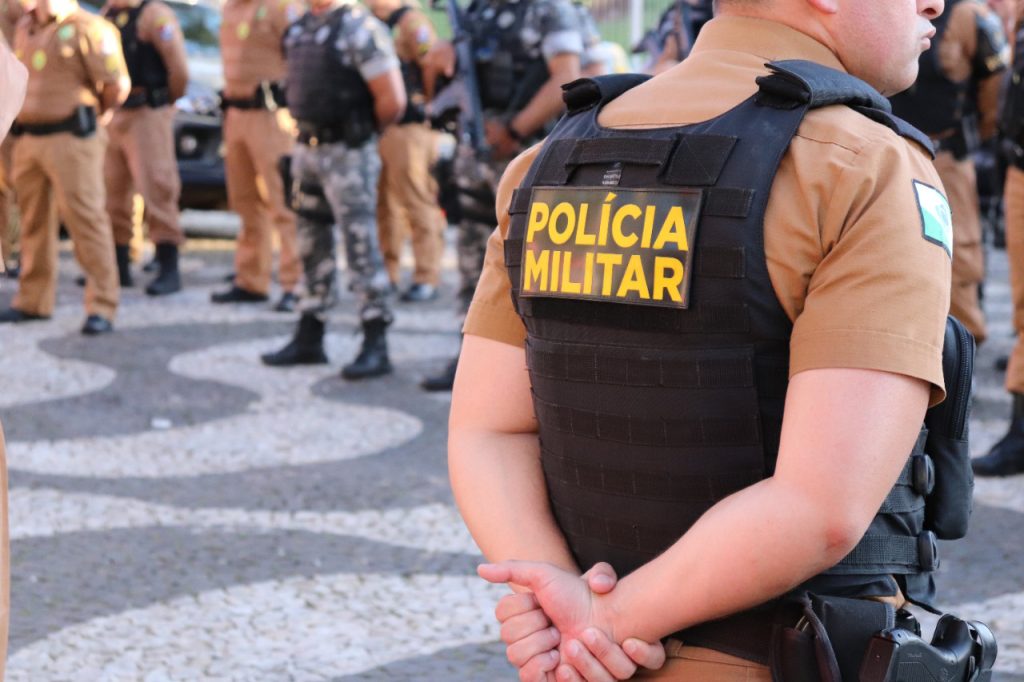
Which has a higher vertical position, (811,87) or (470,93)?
(811,87)

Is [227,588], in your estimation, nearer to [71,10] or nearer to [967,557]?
[967,557]

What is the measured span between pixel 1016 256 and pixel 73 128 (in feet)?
17.6

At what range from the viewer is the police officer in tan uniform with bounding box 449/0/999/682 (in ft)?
4.53

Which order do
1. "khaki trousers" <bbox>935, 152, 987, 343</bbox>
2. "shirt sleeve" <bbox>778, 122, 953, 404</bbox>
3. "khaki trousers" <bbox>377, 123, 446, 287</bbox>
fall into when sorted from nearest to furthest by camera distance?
"shirt sleeve" <bbox>778, 122, 953, 404</bbox> < "khaki trousers" <bbox>935, 152, 987, 343</bbox> < "khaki trousers" <bbox>377, 123, 446, 287</bbox>

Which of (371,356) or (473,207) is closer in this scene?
(473,207)

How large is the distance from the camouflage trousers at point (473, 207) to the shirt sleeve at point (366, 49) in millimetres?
555

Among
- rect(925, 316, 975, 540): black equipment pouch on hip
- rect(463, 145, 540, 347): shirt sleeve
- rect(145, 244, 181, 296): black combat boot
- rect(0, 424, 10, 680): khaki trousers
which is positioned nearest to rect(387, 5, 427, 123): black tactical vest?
rect(145, 244, 181, 296): black combat boot

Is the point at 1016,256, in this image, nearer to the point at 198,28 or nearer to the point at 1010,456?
the point at 1010,456

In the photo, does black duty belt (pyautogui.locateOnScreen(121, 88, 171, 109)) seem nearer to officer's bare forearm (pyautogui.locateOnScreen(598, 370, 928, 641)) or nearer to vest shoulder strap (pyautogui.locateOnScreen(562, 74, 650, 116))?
vest shoulder strap (pyautogui.locateOnScreen(562, 74, 650, 116))

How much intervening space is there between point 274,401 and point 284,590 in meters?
2.64

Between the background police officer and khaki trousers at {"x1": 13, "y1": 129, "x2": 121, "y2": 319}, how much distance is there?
1.66 m

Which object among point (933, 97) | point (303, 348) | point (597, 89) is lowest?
point (303, 348)

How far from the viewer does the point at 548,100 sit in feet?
21.3

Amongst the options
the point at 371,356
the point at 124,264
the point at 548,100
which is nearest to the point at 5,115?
the point at 548,100
